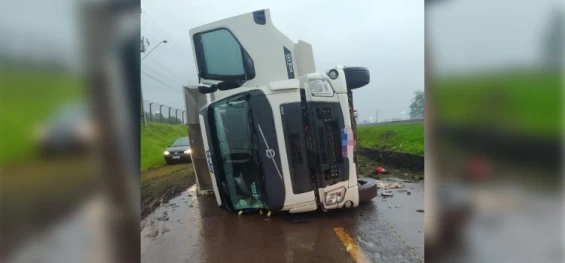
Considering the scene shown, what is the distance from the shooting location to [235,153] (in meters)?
4.77

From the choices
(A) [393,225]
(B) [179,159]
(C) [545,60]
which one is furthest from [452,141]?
(B) [179,159]

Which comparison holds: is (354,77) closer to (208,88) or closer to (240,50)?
(240,50)

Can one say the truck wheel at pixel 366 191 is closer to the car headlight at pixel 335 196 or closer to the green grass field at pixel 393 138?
the car headlight at pixel 335 196

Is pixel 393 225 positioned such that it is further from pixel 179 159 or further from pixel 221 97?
pixel 179 159

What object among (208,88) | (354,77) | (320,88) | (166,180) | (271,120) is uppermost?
(354,77)

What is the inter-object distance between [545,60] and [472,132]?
218 millimetres

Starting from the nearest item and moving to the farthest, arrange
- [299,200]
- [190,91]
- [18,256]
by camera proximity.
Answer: [18,256] < [299,200] < [190,91]

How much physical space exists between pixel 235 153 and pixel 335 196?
153cm

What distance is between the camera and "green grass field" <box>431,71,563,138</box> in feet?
2.42

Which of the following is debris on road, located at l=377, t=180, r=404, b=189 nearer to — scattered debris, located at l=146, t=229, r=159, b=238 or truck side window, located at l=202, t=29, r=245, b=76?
truck side window, located at l=202, t=29, r=245, b=76

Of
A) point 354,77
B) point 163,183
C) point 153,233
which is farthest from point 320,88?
point 163,183

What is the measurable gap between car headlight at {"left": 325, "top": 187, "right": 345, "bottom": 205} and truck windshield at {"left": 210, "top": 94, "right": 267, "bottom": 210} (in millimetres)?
899

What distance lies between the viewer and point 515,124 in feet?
2.53

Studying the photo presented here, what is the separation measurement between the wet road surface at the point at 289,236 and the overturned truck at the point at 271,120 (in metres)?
0.31
